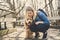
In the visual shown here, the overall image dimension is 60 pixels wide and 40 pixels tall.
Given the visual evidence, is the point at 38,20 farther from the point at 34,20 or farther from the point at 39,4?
the point at 39,4

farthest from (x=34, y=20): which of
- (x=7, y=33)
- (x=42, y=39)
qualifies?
(x=7, y=33)

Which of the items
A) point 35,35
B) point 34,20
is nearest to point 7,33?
point 35,35

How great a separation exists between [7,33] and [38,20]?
1623mm

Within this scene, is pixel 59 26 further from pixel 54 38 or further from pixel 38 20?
pixel 38 20

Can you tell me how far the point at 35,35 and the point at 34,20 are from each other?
20.6 inches

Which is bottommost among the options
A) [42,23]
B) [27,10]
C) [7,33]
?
[7,33]

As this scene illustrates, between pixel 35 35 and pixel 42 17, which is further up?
pixel 42 17

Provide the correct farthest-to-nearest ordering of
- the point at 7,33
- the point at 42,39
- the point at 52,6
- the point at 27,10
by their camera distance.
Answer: the point at 52,6
the point at 7,33
the point at 42,39
the point at 27,10

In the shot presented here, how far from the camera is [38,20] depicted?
3.17 meters

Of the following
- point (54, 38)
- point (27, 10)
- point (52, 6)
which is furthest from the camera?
point (52, 6)

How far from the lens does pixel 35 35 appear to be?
3.58 metres

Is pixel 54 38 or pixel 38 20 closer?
pixel 38 20

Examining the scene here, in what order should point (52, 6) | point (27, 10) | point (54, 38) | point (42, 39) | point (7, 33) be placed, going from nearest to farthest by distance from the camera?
1. point (27, 10)
2. point (42, 39)
3. point (54, 38)
4. point (7, 33)
5. point (52, 6)

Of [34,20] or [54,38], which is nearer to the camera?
[34,20]
